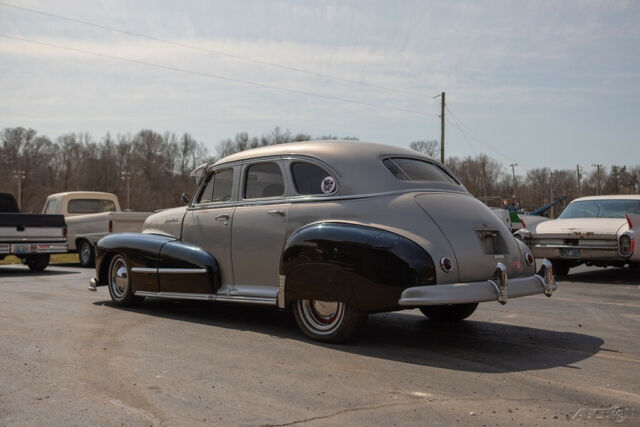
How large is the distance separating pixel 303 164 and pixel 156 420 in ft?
10.8

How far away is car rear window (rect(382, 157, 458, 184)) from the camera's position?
19.8ft

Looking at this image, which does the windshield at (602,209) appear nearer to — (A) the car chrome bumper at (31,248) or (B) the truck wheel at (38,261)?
(A) the car chrome bumper at (31,248)

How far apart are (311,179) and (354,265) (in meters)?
1.20

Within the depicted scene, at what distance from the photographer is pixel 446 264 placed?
206 inches

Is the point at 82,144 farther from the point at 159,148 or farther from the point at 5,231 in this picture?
the point at 5,231

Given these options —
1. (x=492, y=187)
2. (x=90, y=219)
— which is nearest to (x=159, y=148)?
(x=492, y=187)

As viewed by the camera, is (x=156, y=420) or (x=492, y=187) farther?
(x=492, y=187)

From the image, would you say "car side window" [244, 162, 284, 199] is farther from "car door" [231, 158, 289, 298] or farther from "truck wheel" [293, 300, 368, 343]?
"truck wheel" [293, 300, 368, 343]

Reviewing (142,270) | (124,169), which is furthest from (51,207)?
(124,169)

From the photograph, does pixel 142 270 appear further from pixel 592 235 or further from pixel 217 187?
pixel 592 235

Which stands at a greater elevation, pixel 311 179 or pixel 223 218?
pixel 311 179

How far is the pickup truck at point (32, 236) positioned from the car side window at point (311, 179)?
399 inches

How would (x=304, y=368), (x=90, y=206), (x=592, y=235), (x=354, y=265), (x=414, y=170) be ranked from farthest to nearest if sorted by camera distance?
(x=90, y=206) < (x=592, y=235) < (x=414, y=170) < (x=354, y=265) < (x=304, y=368)

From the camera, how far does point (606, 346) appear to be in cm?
571
